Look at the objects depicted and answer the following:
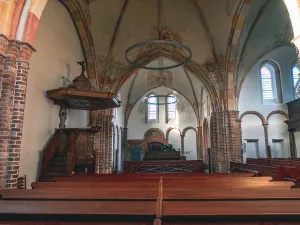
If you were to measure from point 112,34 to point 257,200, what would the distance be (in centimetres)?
1210

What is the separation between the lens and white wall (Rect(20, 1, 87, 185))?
7340 mm

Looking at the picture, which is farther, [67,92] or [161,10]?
[161,10]

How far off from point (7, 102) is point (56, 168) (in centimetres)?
334

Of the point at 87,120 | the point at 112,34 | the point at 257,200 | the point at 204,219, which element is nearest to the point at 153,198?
the point at 204,219

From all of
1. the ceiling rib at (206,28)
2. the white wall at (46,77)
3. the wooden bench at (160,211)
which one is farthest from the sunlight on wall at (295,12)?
the ceiling rib at (206,28)

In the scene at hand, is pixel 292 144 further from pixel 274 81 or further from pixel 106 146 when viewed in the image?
pixel 106 146

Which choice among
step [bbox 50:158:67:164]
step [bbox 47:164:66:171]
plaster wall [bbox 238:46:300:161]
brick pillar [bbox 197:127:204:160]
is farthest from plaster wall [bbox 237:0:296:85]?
step [bbox 47:164:66:171]

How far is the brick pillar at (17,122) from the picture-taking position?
17.2 ft

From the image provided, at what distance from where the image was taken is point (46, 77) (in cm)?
840

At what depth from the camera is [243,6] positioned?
10984 millimetres

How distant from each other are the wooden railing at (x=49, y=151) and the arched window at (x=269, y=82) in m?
13.2

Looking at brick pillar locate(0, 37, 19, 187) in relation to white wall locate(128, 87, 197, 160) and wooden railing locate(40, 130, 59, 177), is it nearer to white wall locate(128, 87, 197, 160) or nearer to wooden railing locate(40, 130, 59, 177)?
wooden railing locate(40, 130, 59, 177)

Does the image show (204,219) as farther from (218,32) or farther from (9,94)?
(218,32)

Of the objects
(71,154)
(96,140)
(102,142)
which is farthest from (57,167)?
(102,142)
